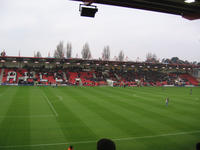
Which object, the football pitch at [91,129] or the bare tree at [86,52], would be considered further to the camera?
the bare tree at [86,52]

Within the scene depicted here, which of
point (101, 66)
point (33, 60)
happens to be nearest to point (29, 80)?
point (33, 60)

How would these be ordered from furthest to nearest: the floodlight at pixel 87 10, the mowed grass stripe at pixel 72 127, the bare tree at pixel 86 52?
the bare tree at pixel 86 52 < the mowed grass stripe at pixel 72 127 < the floodlight at pixel 87 10

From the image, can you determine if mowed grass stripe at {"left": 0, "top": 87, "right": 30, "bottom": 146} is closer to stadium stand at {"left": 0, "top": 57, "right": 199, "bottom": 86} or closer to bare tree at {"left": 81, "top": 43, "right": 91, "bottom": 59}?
stadium stand at {"left": 0, "top": 57, "right": 199, "bottom": 86}

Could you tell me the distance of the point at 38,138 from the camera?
11.8 meters

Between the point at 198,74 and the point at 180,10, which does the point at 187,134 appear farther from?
the point at 198,74

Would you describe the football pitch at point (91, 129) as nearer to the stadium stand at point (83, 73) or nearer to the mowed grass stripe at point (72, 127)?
the mowed grass stripe at point (72, 127)

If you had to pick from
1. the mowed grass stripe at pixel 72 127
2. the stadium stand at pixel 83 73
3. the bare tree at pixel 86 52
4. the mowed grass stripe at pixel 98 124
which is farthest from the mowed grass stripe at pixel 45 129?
the bare tree at pixel 86 52

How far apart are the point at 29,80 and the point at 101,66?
92.0 ft

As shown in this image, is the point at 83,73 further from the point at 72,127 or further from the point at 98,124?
the point at 72,127

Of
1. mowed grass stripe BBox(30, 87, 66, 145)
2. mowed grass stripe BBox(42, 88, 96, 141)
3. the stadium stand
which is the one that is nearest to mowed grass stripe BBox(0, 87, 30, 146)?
mowed grass stripe BBox(30, 87, 66, 145)

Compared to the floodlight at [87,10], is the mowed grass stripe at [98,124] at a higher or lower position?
lower

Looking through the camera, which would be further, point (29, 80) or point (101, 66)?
point (101, 66)

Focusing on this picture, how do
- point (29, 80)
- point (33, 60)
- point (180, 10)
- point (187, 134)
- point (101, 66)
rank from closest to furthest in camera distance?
point (180, 10)
point (187, 134)
point (29, 80)
point (33, 60)
point (101, 66)

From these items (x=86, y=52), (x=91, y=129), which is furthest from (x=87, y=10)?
(x=86, y=52)
